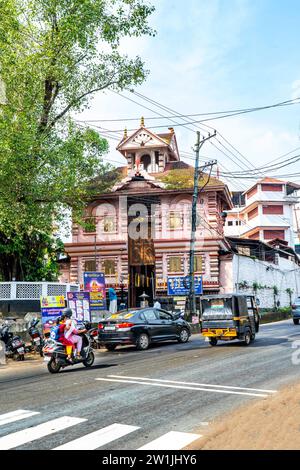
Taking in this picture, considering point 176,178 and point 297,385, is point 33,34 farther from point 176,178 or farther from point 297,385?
point 176,178

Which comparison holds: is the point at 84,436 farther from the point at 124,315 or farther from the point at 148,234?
the point at 148,234

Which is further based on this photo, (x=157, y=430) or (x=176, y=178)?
(x=176, y=178)

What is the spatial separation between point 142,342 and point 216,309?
9.88 ft

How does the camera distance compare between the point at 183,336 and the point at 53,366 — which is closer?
the point at 53,366

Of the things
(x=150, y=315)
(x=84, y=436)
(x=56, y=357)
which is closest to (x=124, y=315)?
(x=150, y=315)

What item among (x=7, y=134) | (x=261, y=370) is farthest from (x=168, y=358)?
(x=7, y=134)

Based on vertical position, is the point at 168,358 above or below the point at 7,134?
below

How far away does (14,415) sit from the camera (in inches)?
272

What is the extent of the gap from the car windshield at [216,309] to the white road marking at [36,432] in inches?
412
